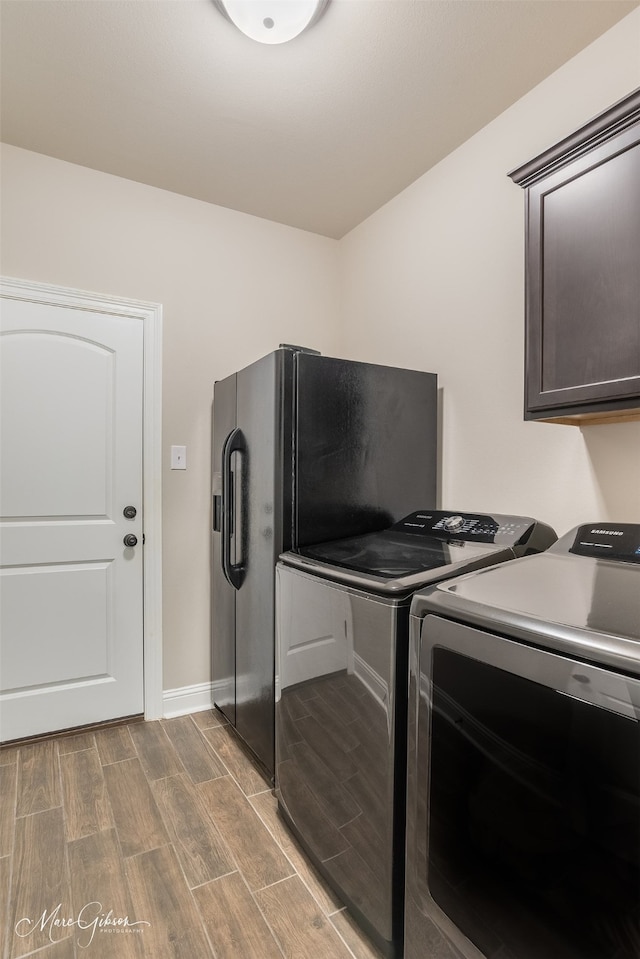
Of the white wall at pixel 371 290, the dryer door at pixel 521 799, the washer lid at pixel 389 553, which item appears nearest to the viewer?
the dryer door at pixel 521 799

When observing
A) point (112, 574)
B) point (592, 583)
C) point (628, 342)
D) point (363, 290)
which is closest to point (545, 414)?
point (628, 342)

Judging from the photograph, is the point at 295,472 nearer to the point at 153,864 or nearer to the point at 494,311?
the point at 494,311

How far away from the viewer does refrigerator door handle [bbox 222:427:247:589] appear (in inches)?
88.0

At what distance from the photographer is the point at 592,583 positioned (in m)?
1.13

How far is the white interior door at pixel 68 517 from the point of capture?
2281 millimetres

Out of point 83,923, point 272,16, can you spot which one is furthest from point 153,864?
point 272,16

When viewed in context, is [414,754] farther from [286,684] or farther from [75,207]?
[75,207]

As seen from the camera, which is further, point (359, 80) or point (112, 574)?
point (112, 574)

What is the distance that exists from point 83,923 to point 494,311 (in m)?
2.43

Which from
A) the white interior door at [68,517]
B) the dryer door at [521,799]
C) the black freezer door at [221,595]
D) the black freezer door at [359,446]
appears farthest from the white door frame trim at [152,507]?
the dryer door at [521,799]

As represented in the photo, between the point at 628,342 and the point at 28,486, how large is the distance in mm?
2388

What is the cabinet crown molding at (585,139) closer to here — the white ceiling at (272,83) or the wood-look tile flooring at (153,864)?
the white ceiling at (272,83)

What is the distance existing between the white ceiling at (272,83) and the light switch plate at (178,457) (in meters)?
1.34

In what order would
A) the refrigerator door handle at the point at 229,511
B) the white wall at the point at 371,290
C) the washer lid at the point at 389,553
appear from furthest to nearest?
the refrigerator door handle at the point at 229,511 < the white wall at the point at 371,290 < the washer lid at the point at 389,553
